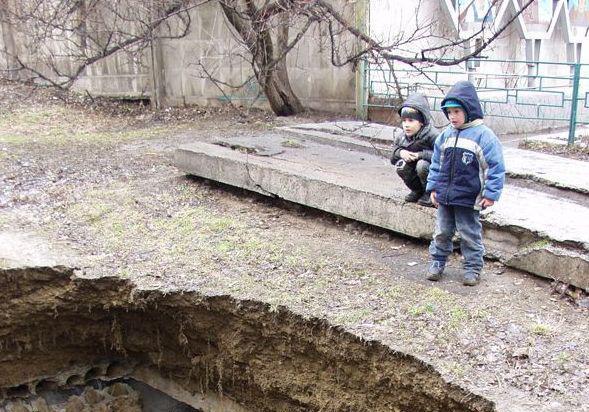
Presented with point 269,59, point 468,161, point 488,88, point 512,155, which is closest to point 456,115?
point 468,161

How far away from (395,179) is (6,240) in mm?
3456

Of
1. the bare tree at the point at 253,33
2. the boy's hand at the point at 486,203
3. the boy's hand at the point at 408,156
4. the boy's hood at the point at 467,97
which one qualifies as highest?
the bare tree at the point at 253,33

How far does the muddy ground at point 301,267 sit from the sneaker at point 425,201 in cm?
37

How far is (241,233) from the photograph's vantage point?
5.14 metres

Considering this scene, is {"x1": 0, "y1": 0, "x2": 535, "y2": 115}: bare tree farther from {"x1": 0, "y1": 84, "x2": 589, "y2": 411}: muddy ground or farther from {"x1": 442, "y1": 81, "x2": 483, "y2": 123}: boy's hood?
{"x1": 442, "y1": 81, "x2": 483, "y2": 123}: boy's hood

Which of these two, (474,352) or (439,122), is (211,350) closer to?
(474,352)

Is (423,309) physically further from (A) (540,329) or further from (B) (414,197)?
(B) (414,197)

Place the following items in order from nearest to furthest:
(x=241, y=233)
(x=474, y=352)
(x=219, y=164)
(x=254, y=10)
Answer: (x=474, y=352) < (x=241, y=233) < (x=219, y=164) < (x=254, y=10)

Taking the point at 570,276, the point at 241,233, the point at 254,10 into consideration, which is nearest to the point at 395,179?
the point at 241,233

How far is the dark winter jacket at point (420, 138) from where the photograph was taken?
14.1 feet

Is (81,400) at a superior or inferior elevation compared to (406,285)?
inferior

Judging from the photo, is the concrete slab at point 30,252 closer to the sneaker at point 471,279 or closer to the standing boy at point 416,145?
the standing boy at point 416,145

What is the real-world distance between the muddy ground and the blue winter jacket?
0.67 meters

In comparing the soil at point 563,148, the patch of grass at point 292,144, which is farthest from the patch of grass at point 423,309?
the soil at point 563,148
